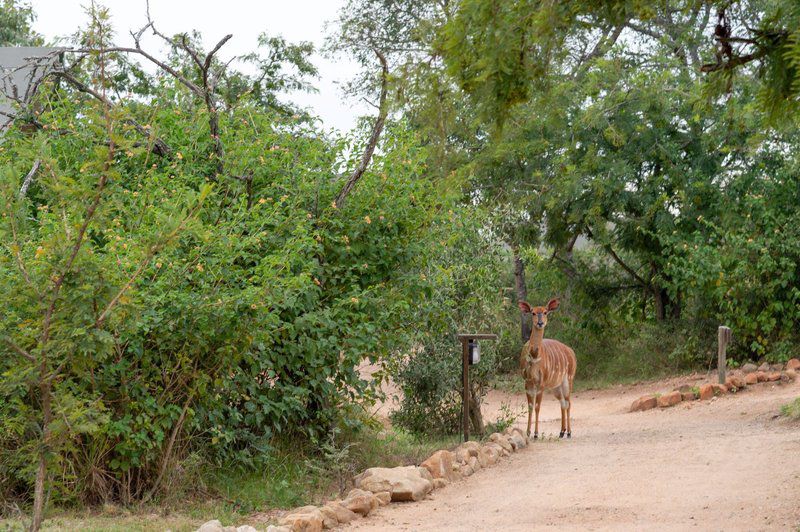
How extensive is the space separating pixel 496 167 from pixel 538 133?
1.08 meters

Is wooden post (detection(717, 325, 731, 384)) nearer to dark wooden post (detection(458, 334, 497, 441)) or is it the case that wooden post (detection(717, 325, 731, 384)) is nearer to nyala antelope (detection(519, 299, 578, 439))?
nyala antelope (detection(519, 299, 578, 439))

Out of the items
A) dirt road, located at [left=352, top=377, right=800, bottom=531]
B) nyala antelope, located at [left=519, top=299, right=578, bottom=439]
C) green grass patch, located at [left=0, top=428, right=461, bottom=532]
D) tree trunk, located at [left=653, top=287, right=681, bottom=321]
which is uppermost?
tree trunk, located at [left=653, top=287, right=681, bottom=321]

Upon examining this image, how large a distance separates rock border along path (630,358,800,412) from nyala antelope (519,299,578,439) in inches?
123

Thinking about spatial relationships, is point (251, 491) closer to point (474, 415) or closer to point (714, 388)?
point (474, 415)

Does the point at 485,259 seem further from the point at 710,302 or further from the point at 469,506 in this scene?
the point at 710,302

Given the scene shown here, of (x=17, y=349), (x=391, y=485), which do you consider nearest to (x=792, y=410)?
(x=391, y=485)

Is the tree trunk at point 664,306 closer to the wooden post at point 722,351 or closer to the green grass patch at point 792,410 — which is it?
the wooden post at point 722,351

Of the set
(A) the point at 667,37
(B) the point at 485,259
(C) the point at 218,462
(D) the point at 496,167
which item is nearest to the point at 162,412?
(C) the point at 218,462

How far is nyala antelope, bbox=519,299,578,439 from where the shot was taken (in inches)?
520

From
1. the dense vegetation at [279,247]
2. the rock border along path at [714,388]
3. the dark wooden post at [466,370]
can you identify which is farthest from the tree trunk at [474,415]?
the rock border along path at [714,388]

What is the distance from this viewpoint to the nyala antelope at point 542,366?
13.2 m

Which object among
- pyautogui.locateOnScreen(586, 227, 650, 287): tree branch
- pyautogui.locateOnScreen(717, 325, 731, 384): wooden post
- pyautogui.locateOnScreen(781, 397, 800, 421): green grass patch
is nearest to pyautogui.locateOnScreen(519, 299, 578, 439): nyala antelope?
pyautogui.locateOnScreen(781, 397, 800, 421): green grass patch

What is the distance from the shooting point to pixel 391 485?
8.94 m

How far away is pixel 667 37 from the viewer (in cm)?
2155
